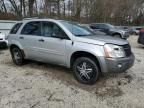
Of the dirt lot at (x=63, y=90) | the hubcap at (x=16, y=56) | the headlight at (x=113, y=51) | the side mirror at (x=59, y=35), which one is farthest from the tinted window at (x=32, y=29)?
the headlight at (x=113, y=51)

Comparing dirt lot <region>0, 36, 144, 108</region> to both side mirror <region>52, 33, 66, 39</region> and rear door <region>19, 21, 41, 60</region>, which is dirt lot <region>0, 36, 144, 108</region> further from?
side mirror <region>52, 33, 66, 39</region>

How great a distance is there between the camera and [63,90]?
13.5 feet

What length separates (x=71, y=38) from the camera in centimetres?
454

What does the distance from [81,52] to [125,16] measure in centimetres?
3388

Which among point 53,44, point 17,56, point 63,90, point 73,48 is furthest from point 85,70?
point 17,56

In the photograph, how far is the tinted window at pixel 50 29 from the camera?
4.82m

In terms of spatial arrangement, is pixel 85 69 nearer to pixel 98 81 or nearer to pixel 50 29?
pixel 98 81

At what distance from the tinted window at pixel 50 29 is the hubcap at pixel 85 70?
3.22 feet

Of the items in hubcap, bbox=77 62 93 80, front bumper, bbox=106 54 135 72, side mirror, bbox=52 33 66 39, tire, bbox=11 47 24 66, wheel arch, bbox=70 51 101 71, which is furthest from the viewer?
tire, bbox=11 47 24 66

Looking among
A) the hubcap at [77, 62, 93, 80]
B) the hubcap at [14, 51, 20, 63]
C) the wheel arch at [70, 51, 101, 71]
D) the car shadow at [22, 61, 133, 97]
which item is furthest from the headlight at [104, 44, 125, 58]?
the hubcap at [14, 51, 20, 63]

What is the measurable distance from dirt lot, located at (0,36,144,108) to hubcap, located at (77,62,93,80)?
0.90ft

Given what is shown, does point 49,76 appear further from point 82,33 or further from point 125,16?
point 125,16

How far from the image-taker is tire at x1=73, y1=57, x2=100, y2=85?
168 inches

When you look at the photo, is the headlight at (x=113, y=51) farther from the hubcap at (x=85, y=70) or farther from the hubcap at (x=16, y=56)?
the hubcap at (x=16, y=56)
